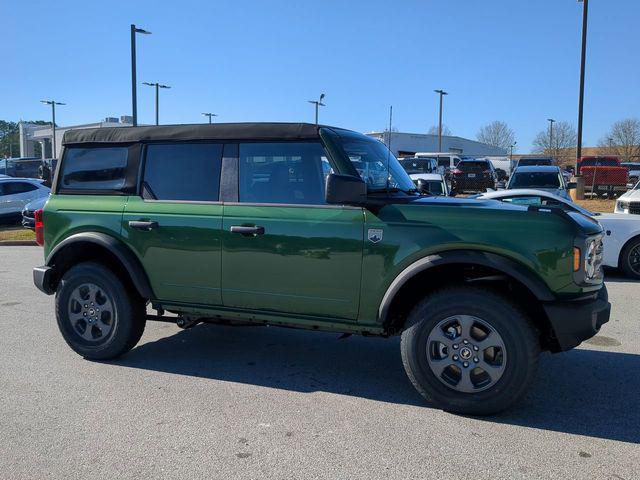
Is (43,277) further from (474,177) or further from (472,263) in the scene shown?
(474,177)

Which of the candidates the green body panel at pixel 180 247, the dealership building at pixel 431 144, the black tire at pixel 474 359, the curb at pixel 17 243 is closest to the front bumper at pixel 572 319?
the black tire at pixel 474 359

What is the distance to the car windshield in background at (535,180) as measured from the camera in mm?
14940

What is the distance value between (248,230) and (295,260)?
0.44 metres

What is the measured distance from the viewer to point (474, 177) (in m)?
24.2

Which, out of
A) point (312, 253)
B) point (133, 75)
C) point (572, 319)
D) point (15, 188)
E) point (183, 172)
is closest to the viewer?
point (572, 319)

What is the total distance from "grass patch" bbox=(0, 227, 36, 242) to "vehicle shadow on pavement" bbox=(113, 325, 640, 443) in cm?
1147

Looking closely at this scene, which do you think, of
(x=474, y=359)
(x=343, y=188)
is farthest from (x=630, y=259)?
(x=343, y=188)

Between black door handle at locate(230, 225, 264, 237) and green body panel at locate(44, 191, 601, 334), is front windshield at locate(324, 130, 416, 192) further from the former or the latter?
black door handle at locate(230, 225, 264, 237)

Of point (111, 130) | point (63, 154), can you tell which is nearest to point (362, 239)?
point (111, 130)

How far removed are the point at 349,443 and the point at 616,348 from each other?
131 inches

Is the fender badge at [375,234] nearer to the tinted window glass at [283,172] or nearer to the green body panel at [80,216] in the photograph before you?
the tinted window glass at [283,172]

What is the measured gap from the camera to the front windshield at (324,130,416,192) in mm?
4473

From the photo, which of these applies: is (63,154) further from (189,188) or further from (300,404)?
(300,404)

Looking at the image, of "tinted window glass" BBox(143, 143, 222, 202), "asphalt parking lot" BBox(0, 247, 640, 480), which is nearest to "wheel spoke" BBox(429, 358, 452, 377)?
"asphalt parking lot" BBox(0, 247, 640, 480)
